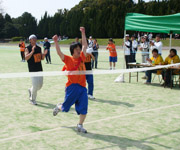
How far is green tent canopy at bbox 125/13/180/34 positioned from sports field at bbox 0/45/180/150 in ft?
7.13

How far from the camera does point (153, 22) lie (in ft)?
30.0

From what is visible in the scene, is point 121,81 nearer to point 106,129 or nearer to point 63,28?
point 106,129

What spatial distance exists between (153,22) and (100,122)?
5088mm

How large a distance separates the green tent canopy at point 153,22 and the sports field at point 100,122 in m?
2.17

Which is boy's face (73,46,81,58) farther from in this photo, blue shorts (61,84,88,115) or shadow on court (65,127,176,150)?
shadow on court (65,127,176,150)

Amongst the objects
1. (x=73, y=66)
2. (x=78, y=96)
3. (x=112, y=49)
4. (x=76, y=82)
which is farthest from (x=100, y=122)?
(x=112, y=49)

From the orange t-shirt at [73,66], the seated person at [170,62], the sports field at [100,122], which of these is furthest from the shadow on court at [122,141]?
the seated person at [170,62]

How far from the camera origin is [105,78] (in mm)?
11273

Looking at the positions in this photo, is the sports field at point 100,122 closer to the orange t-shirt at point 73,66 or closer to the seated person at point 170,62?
the seated person at point 170,62

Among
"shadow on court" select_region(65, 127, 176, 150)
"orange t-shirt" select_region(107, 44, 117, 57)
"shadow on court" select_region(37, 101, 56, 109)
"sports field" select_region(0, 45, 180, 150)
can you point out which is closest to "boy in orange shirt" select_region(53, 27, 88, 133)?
"shadow on court" select_region(65, 127, 176, 150)

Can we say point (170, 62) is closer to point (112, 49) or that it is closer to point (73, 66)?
point (112, 49)

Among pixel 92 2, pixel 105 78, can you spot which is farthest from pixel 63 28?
pixel 105 78

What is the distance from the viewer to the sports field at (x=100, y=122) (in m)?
4.31

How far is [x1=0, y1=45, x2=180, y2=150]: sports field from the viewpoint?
14.1 feet
